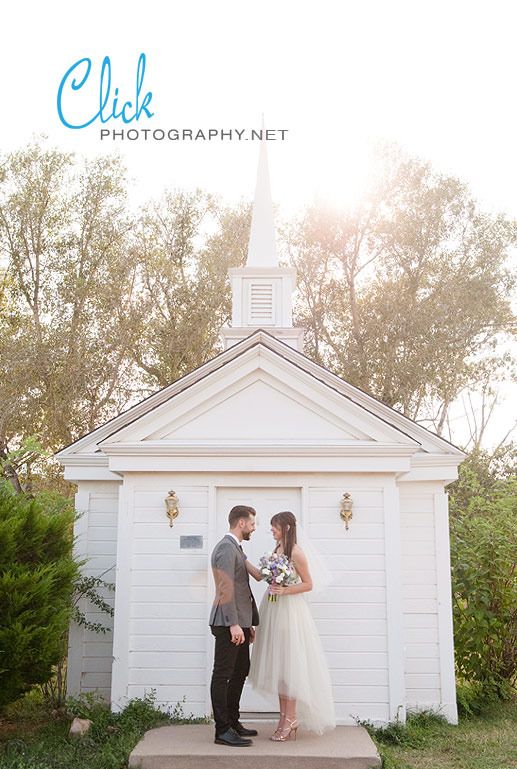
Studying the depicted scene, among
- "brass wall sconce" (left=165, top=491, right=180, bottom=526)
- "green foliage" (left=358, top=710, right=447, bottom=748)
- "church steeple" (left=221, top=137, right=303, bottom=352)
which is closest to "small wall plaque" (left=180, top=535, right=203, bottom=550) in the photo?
"brass wall sconce" (left=165, top=491, right=180, bottom=526)

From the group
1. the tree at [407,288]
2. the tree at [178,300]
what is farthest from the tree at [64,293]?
the tree at [407,288]

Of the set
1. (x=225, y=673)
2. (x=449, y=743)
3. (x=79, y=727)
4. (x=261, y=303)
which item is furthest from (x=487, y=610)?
(x=261, y=303)

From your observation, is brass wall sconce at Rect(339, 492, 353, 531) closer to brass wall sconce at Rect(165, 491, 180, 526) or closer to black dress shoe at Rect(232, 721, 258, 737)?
brass wall sconce at Rect(165, 491, 180, 526)

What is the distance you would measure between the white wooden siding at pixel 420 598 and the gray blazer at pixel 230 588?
3.24 m

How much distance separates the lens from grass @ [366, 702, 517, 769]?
6.71 m

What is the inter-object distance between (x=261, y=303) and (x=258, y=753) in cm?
828

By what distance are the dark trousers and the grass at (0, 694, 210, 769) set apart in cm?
92

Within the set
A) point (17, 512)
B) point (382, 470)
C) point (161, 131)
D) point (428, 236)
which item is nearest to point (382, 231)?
point (428, 236)

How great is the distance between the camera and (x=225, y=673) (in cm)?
626

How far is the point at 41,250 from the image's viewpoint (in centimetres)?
2269

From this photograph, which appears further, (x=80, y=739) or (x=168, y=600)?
(x=168, y=600)

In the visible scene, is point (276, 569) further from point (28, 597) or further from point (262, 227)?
point (262, 227)

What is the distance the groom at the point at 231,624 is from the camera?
20.5 ft

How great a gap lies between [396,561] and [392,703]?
1.50m
